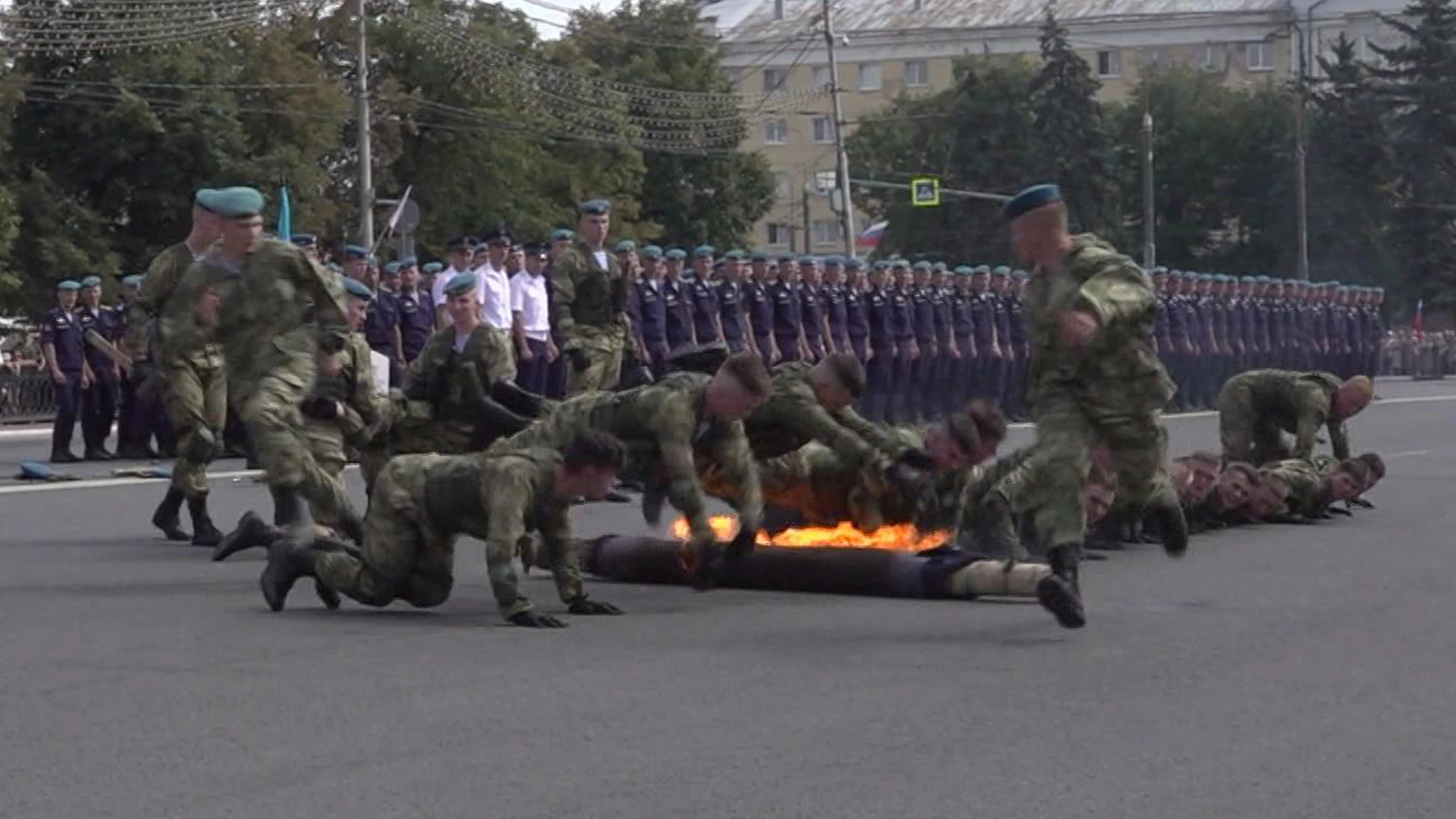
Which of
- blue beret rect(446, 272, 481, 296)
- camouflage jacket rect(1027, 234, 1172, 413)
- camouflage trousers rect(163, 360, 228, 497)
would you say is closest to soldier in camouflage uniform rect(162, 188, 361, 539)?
blue beret rect(446, 272, 481, 296)

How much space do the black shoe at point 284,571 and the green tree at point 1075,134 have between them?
63366 millimetres

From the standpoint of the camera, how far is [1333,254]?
76.4 metres

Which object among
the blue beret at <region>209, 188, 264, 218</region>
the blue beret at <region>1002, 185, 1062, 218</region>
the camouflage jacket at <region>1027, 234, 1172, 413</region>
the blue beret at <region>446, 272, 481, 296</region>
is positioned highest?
the blue beret at <region>209, 188, 264, 218</region>

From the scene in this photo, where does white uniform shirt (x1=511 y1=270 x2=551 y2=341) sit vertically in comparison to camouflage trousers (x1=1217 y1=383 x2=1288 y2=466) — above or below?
above

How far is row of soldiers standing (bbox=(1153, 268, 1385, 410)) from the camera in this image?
3603cm

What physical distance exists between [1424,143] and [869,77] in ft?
123

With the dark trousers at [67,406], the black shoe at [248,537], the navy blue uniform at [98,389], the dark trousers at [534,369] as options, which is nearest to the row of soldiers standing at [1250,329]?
the dark trousers at [534,369]

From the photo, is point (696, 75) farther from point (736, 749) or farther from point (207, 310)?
point (736, 749)

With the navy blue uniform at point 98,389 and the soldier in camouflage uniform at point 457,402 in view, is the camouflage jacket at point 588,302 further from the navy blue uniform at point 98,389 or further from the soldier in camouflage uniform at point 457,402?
the navy blue uniform at point 98,389

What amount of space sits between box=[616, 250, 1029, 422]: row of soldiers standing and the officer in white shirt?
812 mm

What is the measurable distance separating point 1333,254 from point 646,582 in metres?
66.3

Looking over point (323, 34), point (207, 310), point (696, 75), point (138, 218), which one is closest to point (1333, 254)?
point (696, 75)

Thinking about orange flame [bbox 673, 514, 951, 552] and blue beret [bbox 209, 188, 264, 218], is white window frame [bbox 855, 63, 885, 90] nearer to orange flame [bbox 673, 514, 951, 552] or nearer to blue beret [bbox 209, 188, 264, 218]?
blue beret [bbox 209, 188, 264, 218]

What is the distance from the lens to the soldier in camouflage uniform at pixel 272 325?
12398 millimetres
